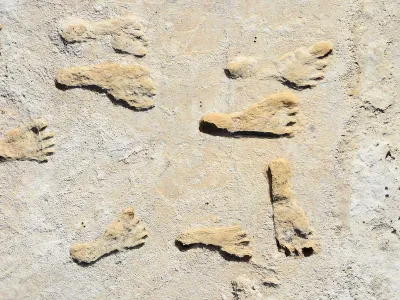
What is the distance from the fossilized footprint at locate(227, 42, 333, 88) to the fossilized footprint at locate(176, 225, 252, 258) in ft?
1.16

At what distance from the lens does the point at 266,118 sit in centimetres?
143

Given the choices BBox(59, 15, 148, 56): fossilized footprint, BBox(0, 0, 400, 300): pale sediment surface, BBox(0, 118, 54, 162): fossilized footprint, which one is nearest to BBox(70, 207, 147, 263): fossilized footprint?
BBox(0, 0, 400, 300): pale sediment surface

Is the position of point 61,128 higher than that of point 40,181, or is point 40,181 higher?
point 61,128

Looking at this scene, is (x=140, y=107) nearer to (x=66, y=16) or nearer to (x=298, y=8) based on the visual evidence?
(x=66, y=16)

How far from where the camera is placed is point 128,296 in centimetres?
148

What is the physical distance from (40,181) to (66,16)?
38 cm

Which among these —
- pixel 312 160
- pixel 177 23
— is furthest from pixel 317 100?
pixel 177 23

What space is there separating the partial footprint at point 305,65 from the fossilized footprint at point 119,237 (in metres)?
0.47

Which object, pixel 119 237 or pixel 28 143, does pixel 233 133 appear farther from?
pixel 28 143

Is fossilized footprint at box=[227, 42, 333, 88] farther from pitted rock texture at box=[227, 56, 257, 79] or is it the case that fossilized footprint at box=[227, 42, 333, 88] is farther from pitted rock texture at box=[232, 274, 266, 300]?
pitted rock texture at box=[232, 274, 266, 300]

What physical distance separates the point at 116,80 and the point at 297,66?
0.41m

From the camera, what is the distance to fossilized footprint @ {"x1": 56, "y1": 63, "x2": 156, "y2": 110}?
56.9 inches

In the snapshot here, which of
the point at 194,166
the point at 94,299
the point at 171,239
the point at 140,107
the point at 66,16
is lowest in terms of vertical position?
the point at 94,299

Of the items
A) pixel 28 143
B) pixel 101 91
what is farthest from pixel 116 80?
pixel 28 143
